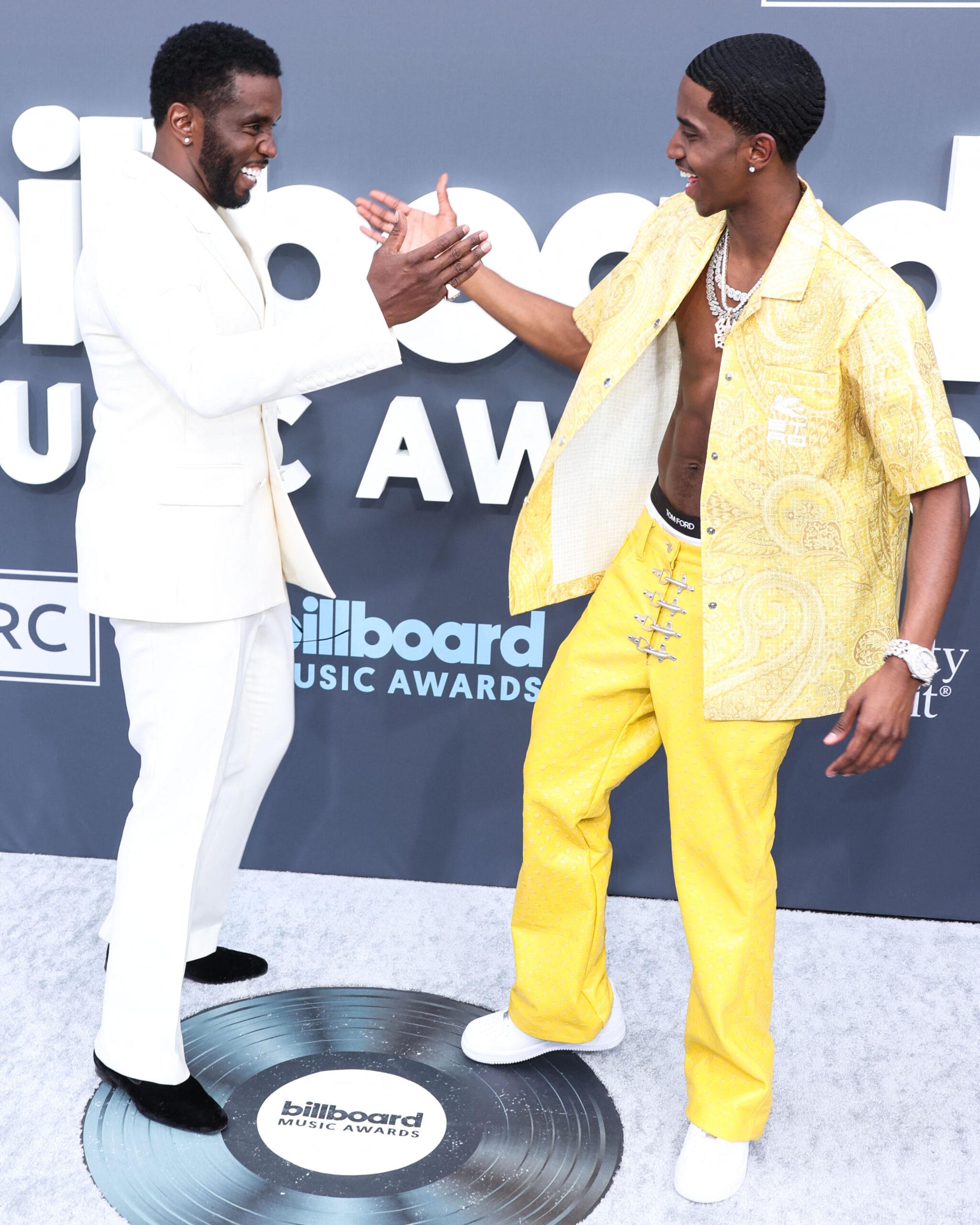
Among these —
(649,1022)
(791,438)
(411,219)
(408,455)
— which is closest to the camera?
(791,438)

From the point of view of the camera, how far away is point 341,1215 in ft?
6.63

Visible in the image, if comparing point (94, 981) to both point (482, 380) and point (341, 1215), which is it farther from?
point (482, 380)

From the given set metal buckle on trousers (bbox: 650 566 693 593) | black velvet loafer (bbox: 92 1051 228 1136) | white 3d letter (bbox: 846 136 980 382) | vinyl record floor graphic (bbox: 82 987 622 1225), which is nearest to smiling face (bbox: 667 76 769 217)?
metal buckle on trousers (bbox: 650 566 693 593)

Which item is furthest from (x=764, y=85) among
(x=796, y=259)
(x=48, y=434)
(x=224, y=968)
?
(x=224, y=968)

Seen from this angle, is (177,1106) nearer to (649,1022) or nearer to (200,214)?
(649,1022)

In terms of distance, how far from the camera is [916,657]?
1836mm

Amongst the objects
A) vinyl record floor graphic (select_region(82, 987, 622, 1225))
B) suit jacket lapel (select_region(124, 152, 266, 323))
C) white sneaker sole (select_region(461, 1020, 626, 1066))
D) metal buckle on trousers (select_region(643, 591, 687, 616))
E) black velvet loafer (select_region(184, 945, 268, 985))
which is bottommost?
vinyl record floor graphic (select_region(82, 987, 622, 1225))

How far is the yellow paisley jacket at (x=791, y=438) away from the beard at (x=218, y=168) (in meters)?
0.67

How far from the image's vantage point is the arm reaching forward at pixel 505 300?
7.51 ft

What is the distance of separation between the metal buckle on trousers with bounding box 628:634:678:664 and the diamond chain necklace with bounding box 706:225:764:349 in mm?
504

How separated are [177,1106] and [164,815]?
0.52 m

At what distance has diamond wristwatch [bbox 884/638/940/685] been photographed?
1.83 metres

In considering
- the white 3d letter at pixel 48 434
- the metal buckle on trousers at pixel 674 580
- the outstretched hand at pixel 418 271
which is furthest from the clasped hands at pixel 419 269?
the white 3d letter at pixel 48 434

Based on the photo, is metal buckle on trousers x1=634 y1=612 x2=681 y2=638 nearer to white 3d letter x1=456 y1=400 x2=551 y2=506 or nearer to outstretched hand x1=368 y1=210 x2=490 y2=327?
outstretched hand x1=368 y1=210 x2=490 y2=327
